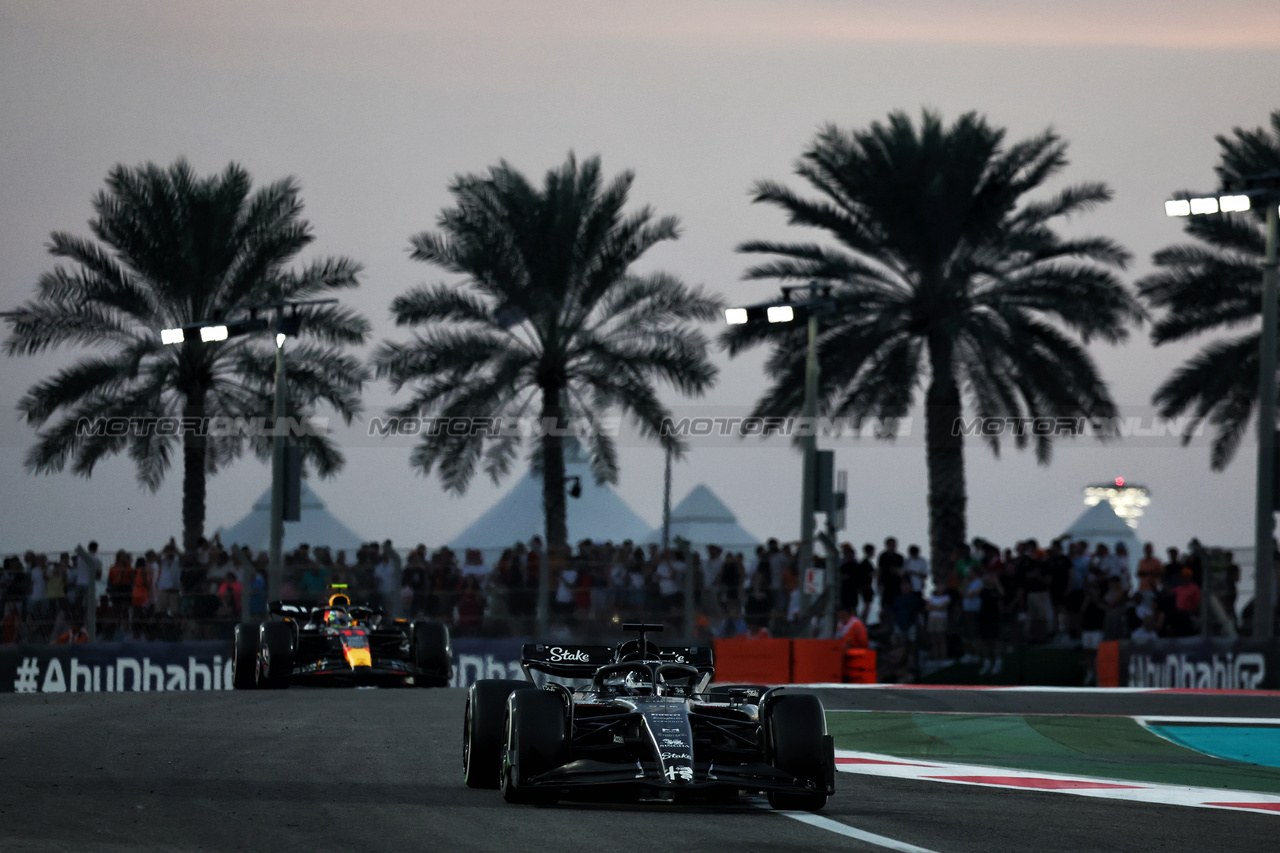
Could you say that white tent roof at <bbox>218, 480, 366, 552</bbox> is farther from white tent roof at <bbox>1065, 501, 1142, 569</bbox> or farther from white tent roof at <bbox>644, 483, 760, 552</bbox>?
white tent roof at <bbox>1065, 501, 1142, 569</bbox>

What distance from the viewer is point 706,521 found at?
50.8 meters

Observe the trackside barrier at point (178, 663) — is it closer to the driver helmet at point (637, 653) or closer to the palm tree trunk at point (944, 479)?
the palm tree trunk at point (944, 479)

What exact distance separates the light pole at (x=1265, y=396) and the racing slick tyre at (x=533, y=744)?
50.7ft

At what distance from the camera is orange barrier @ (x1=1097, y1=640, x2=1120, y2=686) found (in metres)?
22.5

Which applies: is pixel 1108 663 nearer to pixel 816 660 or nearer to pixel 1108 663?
pixel 1108 663

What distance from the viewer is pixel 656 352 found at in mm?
32125

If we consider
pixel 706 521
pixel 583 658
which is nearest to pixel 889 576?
pixel 583 658

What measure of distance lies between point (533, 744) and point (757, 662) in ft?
44.7

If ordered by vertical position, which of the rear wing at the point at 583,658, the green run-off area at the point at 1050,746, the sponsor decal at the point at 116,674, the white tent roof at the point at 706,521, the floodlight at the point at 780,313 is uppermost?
→ the floodlight at the point at 780,313

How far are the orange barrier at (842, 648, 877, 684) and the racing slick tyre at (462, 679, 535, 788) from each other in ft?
41.7

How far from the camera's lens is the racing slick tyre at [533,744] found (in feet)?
28.2

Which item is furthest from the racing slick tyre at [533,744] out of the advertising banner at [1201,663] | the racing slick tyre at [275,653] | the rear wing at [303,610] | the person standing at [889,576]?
the person standing at [889,576]

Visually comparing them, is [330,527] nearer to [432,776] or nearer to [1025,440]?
[1025,440]

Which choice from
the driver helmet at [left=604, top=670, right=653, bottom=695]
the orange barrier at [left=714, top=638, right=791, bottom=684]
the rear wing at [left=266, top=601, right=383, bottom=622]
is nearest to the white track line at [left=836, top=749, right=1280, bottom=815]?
the driver helmet at [left=604, top=670, right=653, bottom=695]
